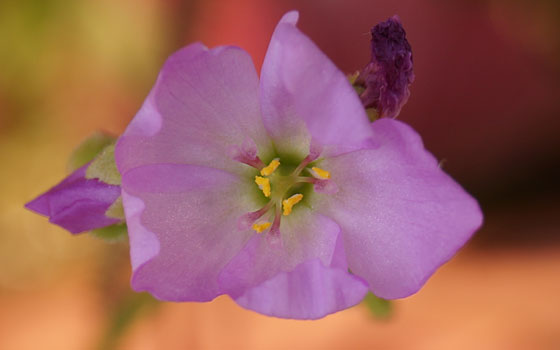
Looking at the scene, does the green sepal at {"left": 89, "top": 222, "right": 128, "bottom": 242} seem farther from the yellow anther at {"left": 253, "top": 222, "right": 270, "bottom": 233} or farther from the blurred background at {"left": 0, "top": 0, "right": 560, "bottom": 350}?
the blurred background at {"left": 0, "top": 0, "right": 560, "bottom": 350}

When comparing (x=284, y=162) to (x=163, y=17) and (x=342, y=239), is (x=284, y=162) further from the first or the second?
(x=163, y=17)

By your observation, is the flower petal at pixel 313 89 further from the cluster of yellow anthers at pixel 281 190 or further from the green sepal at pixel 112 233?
the green sepal at pixel 112 233

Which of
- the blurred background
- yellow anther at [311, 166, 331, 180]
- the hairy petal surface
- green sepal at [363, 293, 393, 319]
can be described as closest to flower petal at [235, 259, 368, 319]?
the hairy petal surface

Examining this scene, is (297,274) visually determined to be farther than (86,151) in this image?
No

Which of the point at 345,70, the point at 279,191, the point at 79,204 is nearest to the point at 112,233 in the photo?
the point at 79,204

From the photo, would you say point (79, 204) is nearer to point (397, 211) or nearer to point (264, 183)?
point (264, 183)

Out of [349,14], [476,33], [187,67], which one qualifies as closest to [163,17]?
[349,14]
